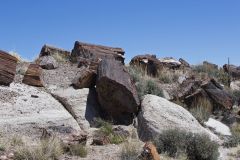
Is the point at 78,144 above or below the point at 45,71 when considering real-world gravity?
below

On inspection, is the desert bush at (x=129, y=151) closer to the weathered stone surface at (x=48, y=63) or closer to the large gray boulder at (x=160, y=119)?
the large gray boulder at (x=160, y=119)

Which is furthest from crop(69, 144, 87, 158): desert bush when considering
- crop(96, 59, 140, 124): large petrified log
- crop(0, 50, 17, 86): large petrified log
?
crop(0, 50, 17, 86): large petrified log

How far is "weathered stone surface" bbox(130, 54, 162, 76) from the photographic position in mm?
24359

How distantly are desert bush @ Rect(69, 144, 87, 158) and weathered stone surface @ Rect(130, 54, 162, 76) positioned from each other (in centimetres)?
1230

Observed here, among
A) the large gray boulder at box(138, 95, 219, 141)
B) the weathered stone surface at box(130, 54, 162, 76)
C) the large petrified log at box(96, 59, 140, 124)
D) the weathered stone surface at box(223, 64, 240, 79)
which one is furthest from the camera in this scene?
the weathered stone surface at box(223, 64, 240, 79)

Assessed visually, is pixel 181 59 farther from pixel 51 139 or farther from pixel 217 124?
pixel 51 139

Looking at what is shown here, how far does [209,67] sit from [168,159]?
19167mm

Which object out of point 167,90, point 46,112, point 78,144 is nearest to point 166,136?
point 78,144

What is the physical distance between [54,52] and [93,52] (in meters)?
2.33

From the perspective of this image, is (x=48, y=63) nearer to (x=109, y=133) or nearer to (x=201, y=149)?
(x=109, y=133)

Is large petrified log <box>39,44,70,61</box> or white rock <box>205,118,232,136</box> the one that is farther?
large petrified log <box>39,44,70,61</box>

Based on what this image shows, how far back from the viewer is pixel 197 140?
1341 centimetres

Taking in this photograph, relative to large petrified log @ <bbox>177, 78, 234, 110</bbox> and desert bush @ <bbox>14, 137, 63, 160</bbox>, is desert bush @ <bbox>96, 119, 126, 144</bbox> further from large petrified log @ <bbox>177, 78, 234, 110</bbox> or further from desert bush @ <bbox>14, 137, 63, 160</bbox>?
large petrified log @ <bbox>177, 78, 234, 110</bbox>

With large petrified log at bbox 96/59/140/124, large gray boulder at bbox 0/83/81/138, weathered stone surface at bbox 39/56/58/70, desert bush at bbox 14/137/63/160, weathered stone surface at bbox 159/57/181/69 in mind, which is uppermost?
weathered stone surface at bbox 159/57/181/69
